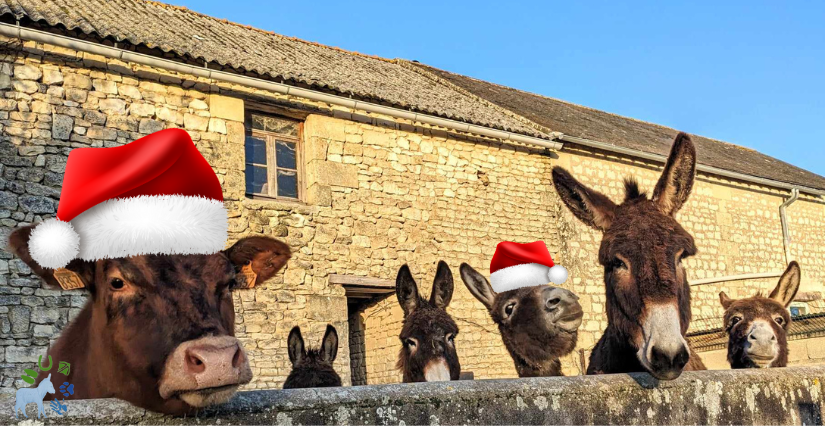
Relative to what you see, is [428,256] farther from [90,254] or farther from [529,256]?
[90,254]

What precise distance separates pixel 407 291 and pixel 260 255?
Result: 293 centimetres

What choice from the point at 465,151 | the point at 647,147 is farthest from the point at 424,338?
the point at 647,147

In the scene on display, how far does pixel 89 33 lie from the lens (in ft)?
28.6

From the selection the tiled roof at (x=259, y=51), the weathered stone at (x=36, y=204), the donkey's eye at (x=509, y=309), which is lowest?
the donkey's eye at (x=509, y=309)

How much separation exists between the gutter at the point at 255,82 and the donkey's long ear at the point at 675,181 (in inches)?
277

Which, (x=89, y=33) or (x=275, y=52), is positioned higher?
(x=275, y=52)

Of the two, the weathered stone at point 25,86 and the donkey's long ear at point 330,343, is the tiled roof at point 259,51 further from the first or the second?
the donkey's long ear at point 330,343

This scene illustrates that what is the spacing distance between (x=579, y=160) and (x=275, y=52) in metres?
5.61

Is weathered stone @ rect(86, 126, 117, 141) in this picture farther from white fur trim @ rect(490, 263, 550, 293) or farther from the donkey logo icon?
the donkey logo icon

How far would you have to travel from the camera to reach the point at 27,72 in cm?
857

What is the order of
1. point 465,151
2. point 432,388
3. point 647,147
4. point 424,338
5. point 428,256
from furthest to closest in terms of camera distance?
point 647,147, point 465,151, point 428,256, point 424,338, point 432,388

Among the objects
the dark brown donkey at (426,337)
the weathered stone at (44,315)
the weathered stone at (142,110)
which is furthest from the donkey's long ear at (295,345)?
the weathered stone at (142,110)

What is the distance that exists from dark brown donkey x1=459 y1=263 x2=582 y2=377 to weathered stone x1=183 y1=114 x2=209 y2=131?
5.91 metres

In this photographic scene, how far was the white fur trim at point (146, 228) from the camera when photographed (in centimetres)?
239
